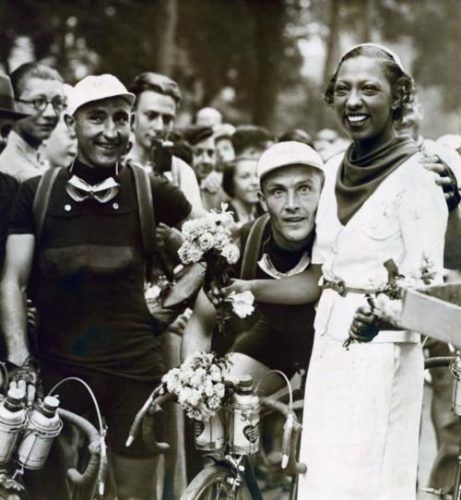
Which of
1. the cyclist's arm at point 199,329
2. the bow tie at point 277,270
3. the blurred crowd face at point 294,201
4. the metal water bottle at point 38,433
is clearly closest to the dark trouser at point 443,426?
the bow tie at point 277,270

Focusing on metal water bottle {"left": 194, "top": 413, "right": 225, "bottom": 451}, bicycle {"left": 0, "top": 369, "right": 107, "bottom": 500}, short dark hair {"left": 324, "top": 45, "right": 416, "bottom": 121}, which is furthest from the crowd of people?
metal water bottle {"left": 194, "top": 413, "right": 225, "bottom": 451}

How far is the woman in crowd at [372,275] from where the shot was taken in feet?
13.8

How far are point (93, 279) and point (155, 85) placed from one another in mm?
1046

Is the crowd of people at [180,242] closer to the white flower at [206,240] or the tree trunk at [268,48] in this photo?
the tree trunk at [268,48]

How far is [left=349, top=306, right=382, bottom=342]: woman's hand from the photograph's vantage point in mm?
3760

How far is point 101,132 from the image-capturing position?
4.69 meters

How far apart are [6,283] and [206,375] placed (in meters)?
1.12

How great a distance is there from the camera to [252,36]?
193 inches

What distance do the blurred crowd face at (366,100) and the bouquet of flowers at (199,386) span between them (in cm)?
122

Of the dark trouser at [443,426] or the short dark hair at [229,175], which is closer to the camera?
the dark trouser at [443,426]

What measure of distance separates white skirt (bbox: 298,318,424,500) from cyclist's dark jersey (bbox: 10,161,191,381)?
0.96 meters

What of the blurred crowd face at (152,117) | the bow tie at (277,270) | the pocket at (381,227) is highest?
the blurred crowd face at (152,117)

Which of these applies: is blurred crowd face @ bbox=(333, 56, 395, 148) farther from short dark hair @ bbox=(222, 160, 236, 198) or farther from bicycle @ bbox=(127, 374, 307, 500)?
bicycle @ bbox=(127, 374, 307, 500)

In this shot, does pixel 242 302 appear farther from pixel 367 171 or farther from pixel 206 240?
pixel 367 171
